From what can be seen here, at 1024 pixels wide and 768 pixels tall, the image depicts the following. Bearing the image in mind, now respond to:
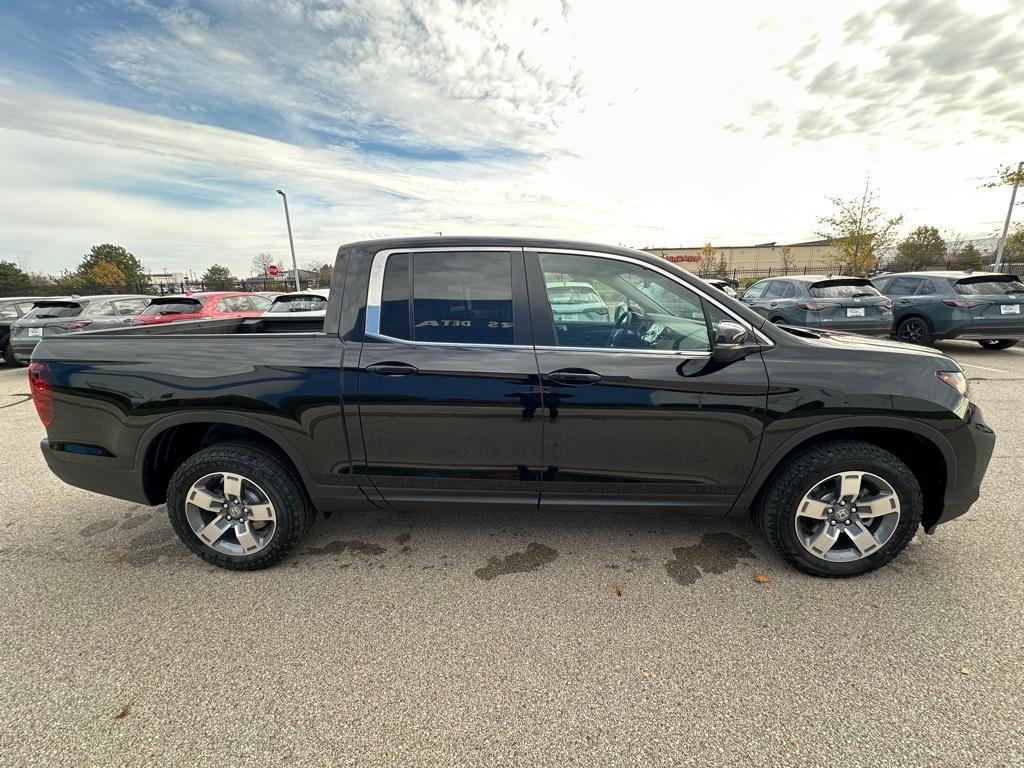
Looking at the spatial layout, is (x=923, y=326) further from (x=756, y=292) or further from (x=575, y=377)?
(x=575, y=377)

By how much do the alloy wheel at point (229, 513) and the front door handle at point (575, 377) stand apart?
172 cm

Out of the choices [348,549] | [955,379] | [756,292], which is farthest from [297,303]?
[756,292]

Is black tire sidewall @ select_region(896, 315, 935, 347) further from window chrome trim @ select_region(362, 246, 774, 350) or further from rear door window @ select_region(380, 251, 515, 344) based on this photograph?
rear door window @ select_region(380, 251, 515, 344)

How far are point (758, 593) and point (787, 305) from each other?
326 inches

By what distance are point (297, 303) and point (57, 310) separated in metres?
4.47

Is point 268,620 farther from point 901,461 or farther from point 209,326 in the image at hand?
point 901,461

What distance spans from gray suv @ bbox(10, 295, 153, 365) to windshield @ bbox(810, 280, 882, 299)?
1321cm

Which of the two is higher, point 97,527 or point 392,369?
point 392,369

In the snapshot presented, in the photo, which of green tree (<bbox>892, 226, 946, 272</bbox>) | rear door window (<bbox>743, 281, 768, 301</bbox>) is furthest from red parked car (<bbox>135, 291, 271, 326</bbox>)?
green tree (<bbox>892, 226, 946, 272</bbox>)

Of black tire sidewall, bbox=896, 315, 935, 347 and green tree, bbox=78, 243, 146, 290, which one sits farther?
green tree, bbox=78, 243, 146, 290

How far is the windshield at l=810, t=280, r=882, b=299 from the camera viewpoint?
848 cm

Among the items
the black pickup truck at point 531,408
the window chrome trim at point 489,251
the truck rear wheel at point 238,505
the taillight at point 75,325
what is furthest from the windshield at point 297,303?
the window chrome trim at point 489,251

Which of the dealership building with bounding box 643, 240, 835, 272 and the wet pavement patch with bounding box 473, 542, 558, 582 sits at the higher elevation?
the dealership building with bounding box 643, 240, 835, 272

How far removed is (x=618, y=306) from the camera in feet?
8.24
